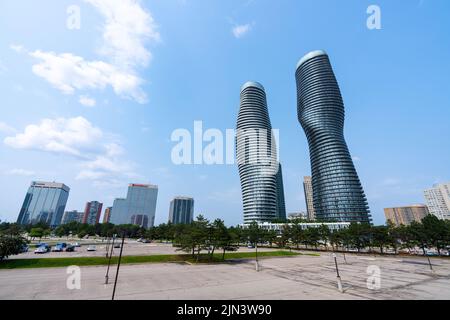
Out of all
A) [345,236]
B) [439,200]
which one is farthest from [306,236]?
[439,200]

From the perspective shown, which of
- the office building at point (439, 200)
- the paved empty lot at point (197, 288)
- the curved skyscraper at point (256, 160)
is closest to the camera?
the paved empty lot at point (197, 288)

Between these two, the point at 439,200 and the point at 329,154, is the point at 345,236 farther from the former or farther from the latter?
the point at 439,200

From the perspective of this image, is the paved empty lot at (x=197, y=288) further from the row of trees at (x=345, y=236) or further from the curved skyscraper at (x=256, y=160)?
the curved skyscraper at (x=256, y=160)

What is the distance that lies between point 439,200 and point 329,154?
150 m

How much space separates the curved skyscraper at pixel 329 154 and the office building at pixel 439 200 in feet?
360

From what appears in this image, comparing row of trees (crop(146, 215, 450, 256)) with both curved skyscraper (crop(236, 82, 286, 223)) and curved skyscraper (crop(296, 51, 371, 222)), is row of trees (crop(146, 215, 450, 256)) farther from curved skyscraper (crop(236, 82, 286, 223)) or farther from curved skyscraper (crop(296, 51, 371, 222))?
curved skyscraper (crop(296, 51, 371, 222))

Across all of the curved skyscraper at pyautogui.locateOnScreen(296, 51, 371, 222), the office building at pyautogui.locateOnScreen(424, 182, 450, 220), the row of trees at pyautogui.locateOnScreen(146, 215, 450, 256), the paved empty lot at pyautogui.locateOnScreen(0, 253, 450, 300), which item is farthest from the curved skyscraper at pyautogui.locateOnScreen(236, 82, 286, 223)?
the office building at pyautogui.locateOnScreen(424, 182, 450, 220)

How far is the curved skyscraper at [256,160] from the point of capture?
15250 cm

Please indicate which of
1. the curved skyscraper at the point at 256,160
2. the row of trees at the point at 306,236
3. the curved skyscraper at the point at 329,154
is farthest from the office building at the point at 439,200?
the row of trees at the point at 306,236

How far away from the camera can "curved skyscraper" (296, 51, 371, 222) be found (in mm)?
142500

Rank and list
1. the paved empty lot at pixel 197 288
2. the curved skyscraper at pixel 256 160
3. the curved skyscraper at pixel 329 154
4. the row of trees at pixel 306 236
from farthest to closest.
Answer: the curved skyscraper at pixel 256 160 → the curved skyscraper at pixel 329 154 → the row of trees at pixel 306 236 → the paved empty lot at pixel 197 288

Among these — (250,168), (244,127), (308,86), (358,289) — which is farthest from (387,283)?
(308,86)

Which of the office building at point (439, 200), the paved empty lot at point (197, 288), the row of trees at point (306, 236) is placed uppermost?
the office building at point (439, 200)
